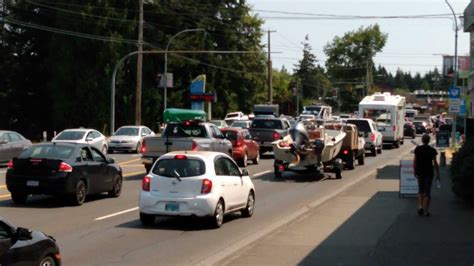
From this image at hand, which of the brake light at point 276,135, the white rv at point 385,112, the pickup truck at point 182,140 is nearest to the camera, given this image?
the pickup truck at point 182,140

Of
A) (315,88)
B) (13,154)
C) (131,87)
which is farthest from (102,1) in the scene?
(315,88)

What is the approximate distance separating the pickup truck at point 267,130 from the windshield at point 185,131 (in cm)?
1140

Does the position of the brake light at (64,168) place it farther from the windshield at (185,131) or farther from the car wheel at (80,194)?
the windshield at (185,131)

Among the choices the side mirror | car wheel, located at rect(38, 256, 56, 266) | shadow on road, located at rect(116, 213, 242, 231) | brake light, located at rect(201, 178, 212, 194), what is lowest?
shadow on road, located at rect(116, 213, 242, 231)

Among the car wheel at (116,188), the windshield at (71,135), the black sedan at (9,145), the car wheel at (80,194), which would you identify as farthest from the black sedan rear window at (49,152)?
the windshield at (71,135)

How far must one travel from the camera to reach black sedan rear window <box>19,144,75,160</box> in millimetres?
17078

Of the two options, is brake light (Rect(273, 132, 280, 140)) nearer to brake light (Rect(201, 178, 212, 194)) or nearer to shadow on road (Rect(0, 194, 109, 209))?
shadow on road (Rect(0, 194, 109, 209))

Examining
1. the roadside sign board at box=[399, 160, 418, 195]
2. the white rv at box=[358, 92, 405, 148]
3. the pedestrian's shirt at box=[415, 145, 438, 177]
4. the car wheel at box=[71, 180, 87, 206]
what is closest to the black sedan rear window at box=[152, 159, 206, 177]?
the car wheel at box=[71, 180, 87, 206]

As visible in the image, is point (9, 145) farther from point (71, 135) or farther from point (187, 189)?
point (187, 189)

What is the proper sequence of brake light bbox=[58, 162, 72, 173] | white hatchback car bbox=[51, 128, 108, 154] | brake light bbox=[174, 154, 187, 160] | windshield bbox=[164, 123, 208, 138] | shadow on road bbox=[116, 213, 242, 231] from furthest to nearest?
white hatchback car bbox=[51, 128, 108, 154] → windshield bbox=[164, 123, 208, 138] → brake light bbox=[58, 162, 72, 173] → brake light bbox=[174, 154, 187, 160] → shadow on road bbox=[116, 213, 242, 231]

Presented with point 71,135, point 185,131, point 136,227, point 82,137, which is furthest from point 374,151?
point 136,227

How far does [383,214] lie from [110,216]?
592cm

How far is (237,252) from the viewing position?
11031 millimetres

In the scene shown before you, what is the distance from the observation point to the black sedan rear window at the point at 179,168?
1399 cm
